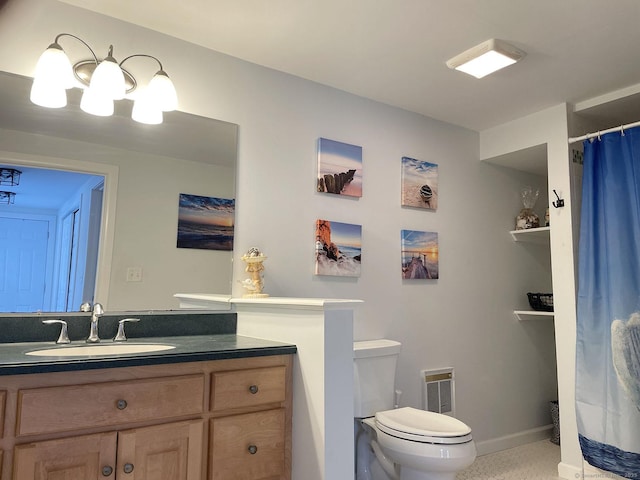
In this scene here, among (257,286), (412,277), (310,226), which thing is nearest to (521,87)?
(412,277)

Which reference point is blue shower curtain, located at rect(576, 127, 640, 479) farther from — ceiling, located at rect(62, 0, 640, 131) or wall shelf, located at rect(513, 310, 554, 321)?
wall shelf, located at rect(513, 310, 554, 321)

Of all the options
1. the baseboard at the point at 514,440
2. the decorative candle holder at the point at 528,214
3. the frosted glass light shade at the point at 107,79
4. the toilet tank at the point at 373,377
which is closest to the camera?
the frosted glass light shade at the point at 107,79

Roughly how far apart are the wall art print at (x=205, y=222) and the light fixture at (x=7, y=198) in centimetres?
65

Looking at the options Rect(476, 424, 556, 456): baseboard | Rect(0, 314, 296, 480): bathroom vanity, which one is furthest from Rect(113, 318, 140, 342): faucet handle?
Rect(476, 424, 556, 456): baseboard

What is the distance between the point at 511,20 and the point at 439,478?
2.00 meters

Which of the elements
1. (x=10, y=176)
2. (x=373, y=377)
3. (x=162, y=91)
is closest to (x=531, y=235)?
(x=373, y=377)

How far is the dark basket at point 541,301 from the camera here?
320 cm

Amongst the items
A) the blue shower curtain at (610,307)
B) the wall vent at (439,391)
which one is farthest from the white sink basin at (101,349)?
the blue shower curtain at (610,307)

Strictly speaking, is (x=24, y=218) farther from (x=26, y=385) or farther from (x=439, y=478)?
(x=439, y=478)

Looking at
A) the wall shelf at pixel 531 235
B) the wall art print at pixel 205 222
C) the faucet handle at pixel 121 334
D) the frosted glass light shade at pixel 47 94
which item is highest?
the frosted glass light shade at pixel 47 94

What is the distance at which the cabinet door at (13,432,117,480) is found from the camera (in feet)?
4.05

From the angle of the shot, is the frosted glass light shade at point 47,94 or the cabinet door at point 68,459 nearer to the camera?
the cabinet door at point 68,459

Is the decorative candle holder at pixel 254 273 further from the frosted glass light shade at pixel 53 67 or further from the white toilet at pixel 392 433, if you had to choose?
the frosted glass light shade at pixel 53 67

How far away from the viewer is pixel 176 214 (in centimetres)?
210
